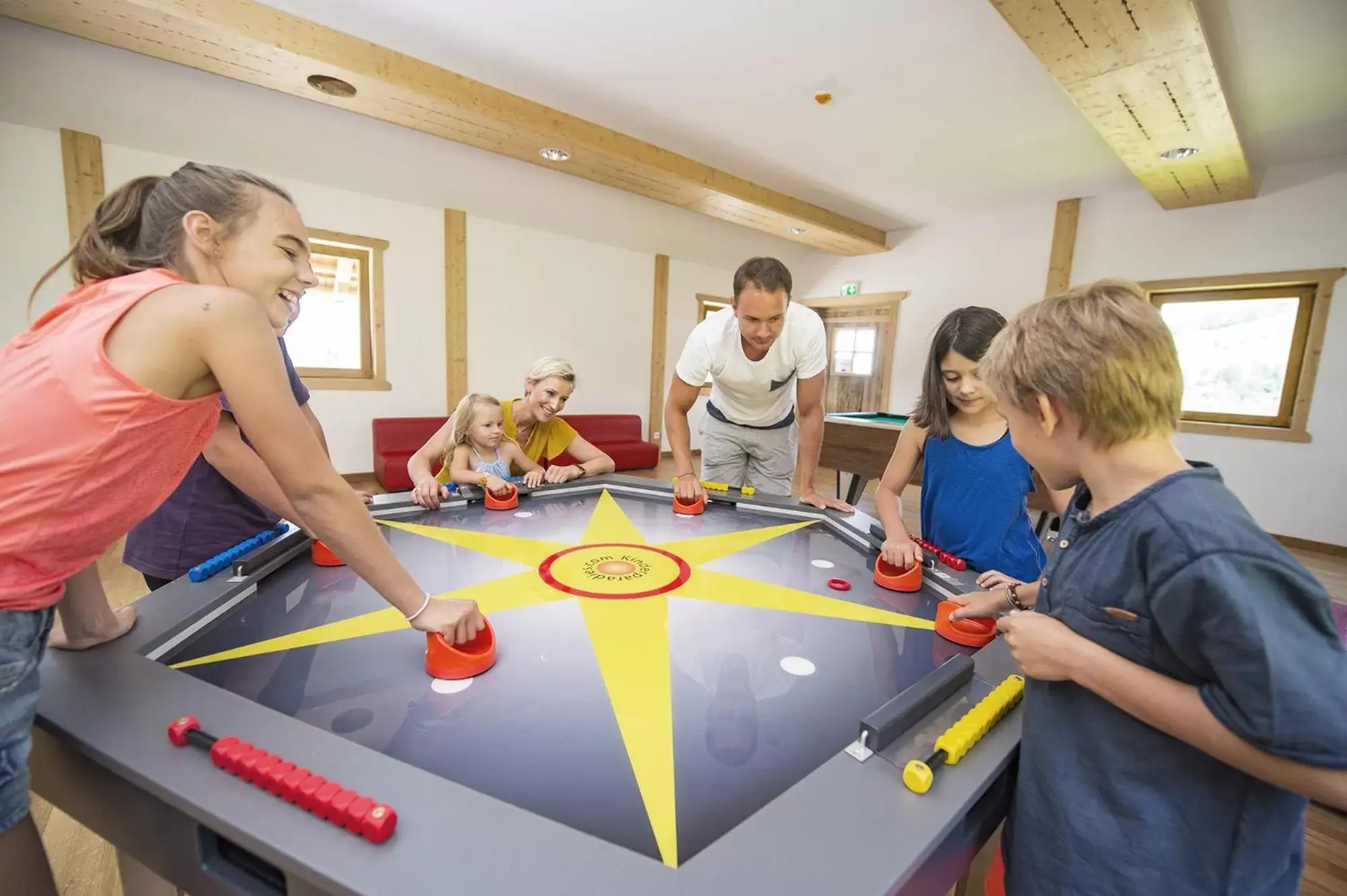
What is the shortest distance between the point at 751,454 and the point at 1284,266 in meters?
5.22

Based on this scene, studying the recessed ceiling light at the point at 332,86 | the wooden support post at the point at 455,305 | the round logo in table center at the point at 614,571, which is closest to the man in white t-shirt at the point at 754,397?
the round logo in table center at the point at 614,571

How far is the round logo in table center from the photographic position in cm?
127

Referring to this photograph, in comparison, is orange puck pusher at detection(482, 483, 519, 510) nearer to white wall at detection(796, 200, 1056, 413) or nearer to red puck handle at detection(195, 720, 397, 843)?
red puck handle at detection(195, 720, 397, 843)

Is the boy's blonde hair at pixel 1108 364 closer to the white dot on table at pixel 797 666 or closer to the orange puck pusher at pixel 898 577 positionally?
the white dot on table at pixel 797 666

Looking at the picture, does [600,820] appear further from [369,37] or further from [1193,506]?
[369,37]

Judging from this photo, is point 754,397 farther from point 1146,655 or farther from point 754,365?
point 1146,655

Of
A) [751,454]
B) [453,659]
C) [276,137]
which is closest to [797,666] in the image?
[453,659]

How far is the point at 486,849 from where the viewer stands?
55 centimetres

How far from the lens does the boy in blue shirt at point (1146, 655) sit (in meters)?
0.52

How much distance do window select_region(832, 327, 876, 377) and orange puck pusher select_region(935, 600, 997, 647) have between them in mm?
6876

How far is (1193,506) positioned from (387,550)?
1.02 m

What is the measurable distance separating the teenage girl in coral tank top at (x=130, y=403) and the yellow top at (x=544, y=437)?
179 centimetres

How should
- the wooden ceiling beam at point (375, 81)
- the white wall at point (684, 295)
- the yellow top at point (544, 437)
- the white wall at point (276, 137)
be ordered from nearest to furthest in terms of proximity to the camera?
the yellow top at point (544, 437)
the wooden ceiling beam at point (375, 81)
the white wall at point (276, 137)
the white wall at point (684, 295)

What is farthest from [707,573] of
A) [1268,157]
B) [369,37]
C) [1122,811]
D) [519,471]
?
[1268,157]
